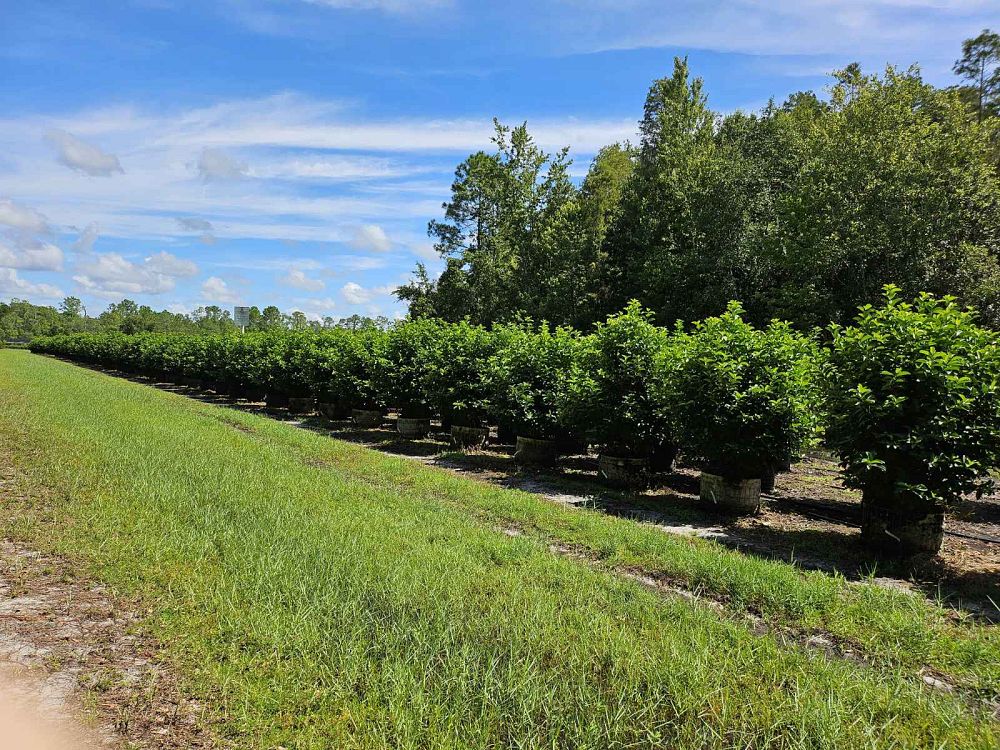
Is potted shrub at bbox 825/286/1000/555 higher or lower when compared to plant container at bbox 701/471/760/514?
higher

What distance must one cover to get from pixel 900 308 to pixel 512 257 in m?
29.6

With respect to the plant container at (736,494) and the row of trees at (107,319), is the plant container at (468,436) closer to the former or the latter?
the plant container at (736,494)

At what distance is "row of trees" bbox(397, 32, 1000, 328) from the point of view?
1991cm

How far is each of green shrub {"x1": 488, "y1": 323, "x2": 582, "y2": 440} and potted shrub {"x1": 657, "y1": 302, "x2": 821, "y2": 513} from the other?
2679 mm

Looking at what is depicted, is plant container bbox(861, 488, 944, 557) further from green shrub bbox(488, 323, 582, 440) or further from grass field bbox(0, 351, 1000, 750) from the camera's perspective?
green shrub bbox(488, 323, 582, 440)

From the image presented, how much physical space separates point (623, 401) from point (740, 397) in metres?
1.98

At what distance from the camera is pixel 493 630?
368cm

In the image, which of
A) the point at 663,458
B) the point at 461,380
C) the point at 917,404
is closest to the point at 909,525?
the point at 917,404

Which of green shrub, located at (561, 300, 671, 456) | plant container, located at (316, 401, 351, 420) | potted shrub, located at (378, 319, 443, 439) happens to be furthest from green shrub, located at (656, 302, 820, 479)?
plant container, located at (316, 401, 351, 420)

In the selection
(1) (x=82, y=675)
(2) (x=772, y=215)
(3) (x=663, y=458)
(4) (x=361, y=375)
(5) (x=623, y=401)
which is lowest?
(1) (x=82, y=675)

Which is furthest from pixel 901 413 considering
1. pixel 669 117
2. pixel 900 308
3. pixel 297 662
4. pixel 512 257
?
pixel 512 257

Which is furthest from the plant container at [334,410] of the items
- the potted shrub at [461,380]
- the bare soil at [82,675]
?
the bare soil at [82,675]

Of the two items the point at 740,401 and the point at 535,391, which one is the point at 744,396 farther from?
the point at 535,391

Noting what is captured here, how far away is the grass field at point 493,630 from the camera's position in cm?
282
